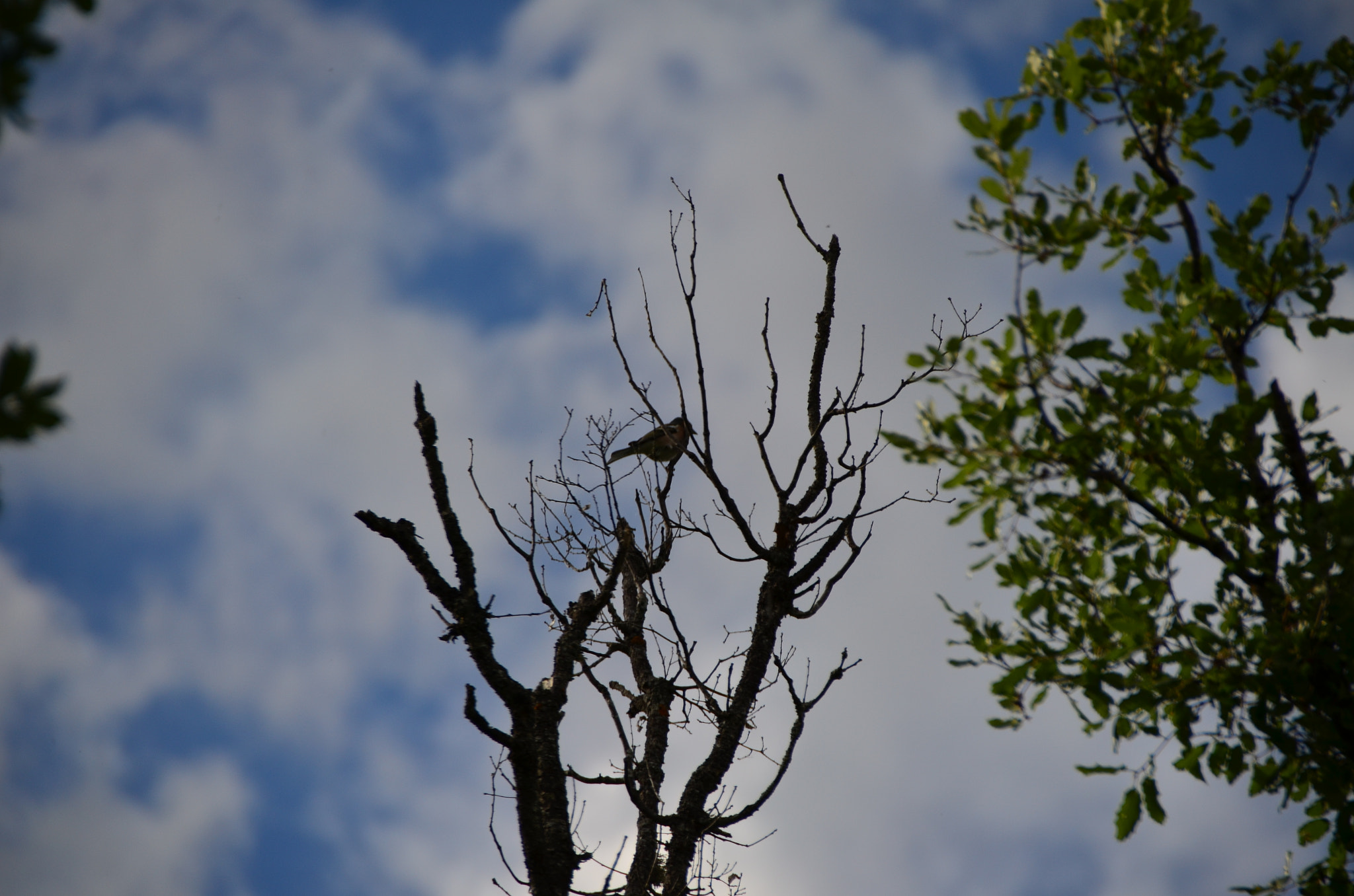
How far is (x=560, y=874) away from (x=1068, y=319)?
3698 millimetres

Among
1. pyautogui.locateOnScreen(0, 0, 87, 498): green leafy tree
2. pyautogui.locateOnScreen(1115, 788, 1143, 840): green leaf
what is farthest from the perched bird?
pyautogui.locateOnScreen(0, 0, 87, 498): green leafy tree

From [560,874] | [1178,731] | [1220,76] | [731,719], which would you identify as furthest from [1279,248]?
[560,874]

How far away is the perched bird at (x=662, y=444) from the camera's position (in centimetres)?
540

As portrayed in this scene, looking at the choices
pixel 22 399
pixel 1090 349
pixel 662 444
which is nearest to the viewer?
pixel 22 399

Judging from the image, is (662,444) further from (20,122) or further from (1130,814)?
(20,122)

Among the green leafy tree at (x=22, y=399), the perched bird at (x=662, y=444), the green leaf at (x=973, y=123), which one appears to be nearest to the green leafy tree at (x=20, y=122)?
the green leafy tree at (x=22, y=399)

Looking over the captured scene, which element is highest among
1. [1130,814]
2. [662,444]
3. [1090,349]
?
[662,444]

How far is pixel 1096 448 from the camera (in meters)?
3.51

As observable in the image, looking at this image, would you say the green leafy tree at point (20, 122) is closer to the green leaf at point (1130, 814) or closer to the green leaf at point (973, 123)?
the green leaf at point (973, 123)

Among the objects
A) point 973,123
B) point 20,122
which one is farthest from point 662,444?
point 20,122

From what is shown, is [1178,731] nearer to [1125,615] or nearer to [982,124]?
[1125,615]

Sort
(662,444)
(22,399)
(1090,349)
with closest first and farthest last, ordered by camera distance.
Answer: (22,399), (1090,349), (662,444)

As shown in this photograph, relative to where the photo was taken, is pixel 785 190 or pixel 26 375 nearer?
pixel 26 375

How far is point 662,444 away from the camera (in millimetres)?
9461
